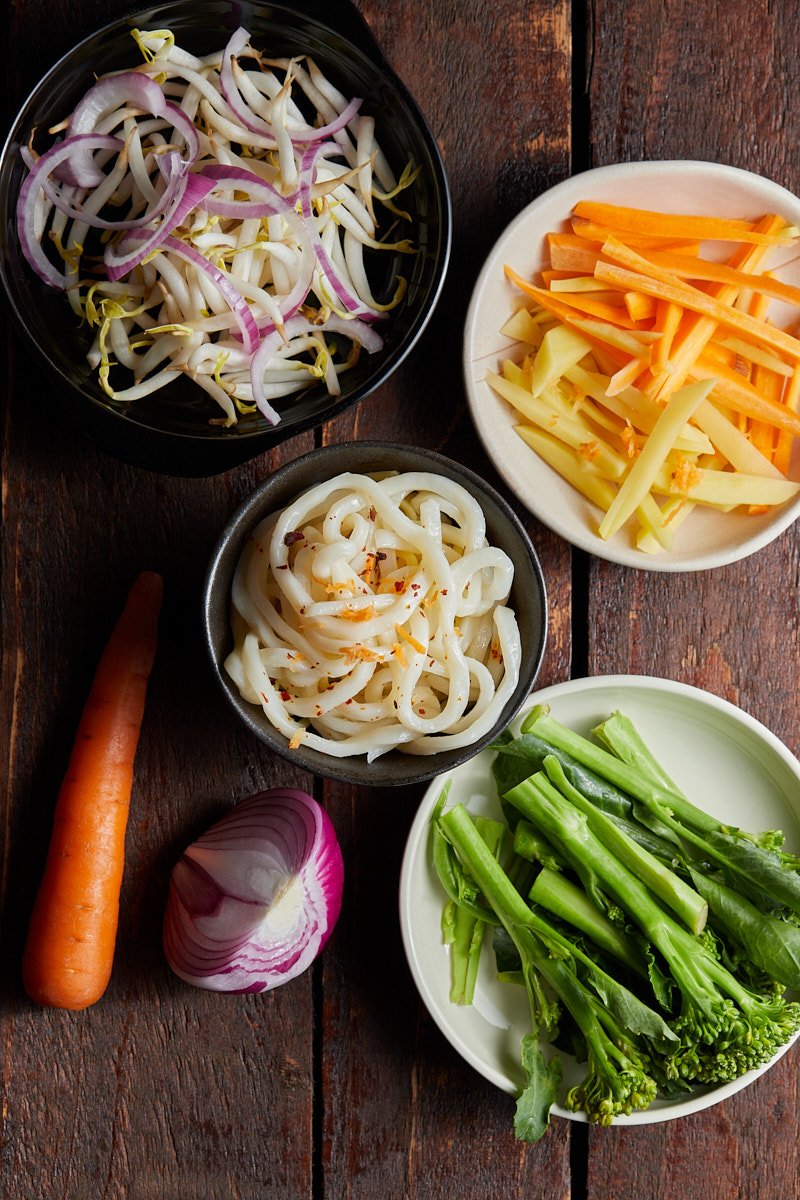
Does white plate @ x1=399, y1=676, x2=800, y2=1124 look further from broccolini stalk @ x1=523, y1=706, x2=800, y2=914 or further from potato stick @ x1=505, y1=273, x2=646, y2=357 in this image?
potato stick @ x1=505, y1=273, x2=646, y2=357

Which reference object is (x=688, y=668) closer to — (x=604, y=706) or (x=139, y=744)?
(x=604, y=706)

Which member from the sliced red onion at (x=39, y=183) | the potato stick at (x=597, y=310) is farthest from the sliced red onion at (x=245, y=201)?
the potato stick at (x=597, y=310)

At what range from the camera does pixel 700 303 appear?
4.91ft

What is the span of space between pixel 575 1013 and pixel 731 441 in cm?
90

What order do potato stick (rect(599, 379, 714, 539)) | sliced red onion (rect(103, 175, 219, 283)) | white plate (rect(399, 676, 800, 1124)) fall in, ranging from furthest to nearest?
1. white plate (rect(399, 676, 800, 1124))
2. potato stick (rect(599, 379, 714, 539))
3. sliced red onion (rect(103, 175, 219, 283))

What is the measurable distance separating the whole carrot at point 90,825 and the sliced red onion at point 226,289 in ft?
1.37

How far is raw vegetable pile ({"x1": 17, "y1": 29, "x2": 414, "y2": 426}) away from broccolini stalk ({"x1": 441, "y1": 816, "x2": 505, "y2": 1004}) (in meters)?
0.75

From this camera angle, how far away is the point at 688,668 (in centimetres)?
171

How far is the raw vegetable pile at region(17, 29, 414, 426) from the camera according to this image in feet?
4.42

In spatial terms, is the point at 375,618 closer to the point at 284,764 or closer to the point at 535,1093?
the point at 284,764

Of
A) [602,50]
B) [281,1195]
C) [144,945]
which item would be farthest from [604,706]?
[602,50]

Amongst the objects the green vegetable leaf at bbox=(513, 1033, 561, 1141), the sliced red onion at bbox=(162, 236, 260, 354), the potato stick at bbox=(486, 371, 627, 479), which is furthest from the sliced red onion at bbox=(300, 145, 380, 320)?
the green vegetable leaf at bbox=(513, 1033, 561, 1141)

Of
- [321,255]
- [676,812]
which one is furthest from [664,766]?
[321,255]

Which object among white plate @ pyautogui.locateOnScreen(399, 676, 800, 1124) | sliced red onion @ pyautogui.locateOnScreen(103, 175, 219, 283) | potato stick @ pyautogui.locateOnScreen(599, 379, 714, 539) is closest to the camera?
sliced red onion @ pyautogui.locateOnScreen(103, 175, 219, 283)
